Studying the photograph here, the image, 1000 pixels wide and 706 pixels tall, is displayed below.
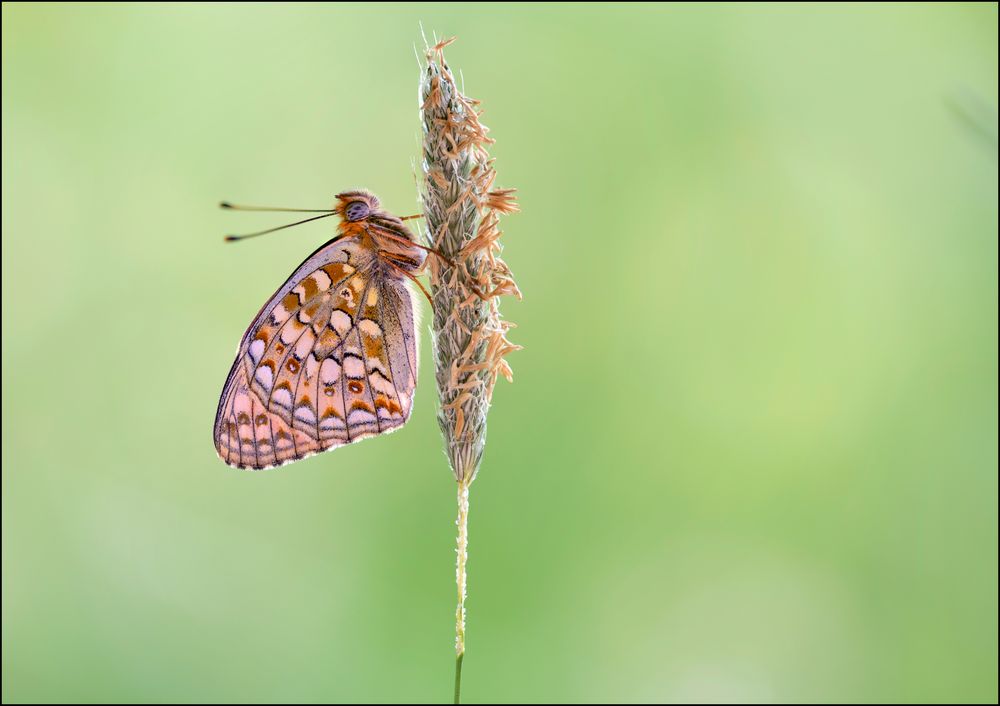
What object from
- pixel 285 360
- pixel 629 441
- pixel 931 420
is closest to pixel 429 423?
pixel 629 441

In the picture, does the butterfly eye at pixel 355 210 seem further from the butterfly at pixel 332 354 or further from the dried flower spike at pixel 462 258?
the dried flower spike at pixel 462 258

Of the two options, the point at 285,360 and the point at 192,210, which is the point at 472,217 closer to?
the point at 285,360

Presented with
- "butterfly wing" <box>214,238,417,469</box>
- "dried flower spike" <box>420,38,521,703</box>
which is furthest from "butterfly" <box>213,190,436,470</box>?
"dried flower spike" <box>420,38,521,703</box>

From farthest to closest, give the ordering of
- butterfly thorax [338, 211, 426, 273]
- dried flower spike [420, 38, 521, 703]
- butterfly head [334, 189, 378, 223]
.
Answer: butterfly head [334, 189, 378, 223] → butterfly thorax [338, 211, 426, 273] → dried flower spike [420, 38, 521, 703]

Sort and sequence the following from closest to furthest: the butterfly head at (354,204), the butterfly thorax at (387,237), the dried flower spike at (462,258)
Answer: the dried flower spike at (462,258) → the butterfly thorax at (387,237) → the butterfly head at (354,204)

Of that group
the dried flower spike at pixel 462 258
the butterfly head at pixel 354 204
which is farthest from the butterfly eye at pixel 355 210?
the dried flower spike at pixel 462 258

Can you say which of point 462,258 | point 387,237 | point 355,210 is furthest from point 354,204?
point 462,258

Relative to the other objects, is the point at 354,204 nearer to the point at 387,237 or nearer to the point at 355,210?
the point at 355,210

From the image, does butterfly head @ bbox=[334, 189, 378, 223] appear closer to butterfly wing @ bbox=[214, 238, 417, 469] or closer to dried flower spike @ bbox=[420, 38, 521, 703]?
butterfly wing @ bbox=[214, 238, 417, 469]
